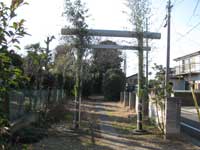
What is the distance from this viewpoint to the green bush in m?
45.2

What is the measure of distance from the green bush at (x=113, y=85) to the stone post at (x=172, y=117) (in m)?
32.5

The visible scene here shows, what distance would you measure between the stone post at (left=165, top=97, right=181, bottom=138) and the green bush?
32.5 meters

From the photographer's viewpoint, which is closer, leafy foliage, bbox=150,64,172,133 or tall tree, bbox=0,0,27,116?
tall tree, bbox=0,0,27,116

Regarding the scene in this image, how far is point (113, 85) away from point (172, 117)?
108 feet

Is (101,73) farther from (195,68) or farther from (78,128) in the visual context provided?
(78,128)

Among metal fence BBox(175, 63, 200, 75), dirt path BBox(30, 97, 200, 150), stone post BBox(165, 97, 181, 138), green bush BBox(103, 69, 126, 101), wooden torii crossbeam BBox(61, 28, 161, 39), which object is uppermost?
metal fence BBox(175, 63, 200, 75)

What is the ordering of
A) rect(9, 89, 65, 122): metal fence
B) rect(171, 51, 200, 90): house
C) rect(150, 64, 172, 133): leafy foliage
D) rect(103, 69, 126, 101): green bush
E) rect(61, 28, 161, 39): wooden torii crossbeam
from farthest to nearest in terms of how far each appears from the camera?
rect(171, 51, 200, 90): house < rect(103, 69, 126, 101): green bush < rect(61, 28, 161, 39): wooden torii crossbeam < rect(150, 64, 172, 133): leafy foliage < rect(9, 89, 65, 122): metal fence

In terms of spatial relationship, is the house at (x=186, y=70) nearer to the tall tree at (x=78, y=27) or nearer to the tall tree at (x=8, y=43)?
the tall tree at (x=78, y=27)

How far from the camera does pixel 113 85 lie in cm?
4553

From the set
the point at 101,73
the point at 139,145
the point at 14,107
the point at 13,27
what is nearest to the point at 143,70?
the point at 139,145

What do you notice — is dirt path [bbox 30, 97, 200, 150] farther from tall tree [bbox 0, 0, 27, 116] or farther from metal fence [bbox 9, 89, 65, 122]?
tall tree [bbox 0, 0, 27, 116]

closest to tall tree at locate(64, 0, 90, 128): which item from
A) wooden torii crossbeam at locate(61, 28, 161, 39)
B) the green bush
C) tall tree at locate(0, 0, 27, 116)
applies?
wooden torii crossbeam at locate(61, 28, 161, 39)

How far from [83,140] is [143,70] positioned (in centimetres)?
468

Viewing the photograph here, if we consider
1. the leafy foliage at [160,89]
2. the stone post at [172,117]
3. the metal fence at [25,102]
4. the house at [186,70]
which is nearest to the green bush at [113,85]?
the house at [186,70]
